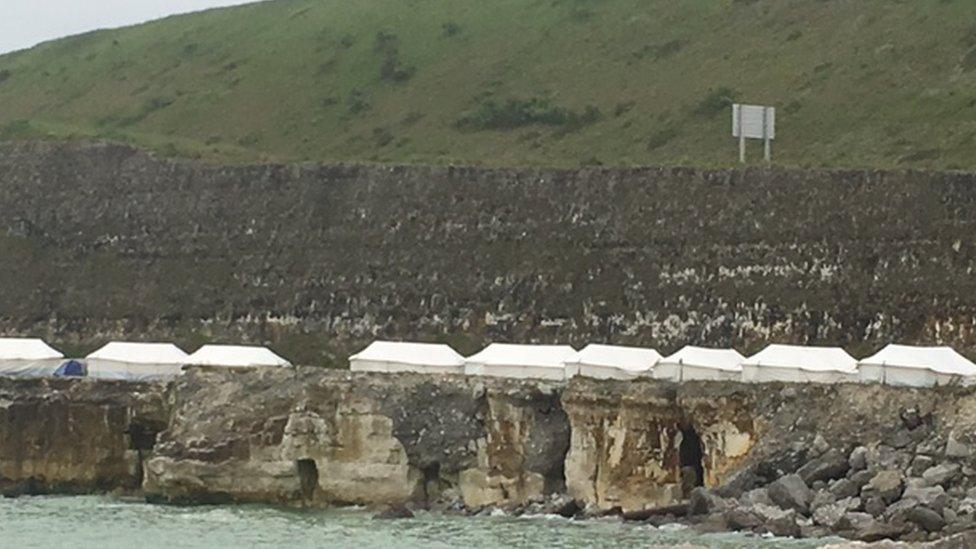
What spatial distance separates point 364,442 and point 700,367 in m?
9.15

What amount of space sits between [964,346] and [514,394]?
16.9 m

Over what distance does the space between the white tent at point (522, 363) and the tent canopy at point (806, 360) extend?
5737 mm

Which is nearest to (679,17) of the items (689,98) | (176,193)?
(689,98)

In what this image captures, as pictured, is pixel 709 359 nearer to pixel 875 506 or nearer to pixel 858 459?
pixel 858 459

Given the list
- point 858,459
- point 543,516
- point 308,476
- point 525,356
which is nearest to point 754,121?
point 525,356

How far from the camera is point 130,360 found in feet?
252

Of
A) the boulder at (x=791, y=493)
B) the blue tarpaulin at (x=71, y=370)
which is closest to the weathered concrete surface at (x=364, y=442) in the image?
the blue tarpaulin at (x=71, y=370)

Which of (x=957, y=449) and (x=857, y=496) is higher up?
(x=957, y=449)

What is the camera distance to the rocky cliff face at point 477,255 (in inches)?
3169

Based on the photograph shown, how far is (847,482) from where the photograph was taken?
5884 centimetres

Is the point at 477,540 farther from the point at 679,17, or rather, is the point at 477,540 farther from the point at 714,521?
the point at 679,17

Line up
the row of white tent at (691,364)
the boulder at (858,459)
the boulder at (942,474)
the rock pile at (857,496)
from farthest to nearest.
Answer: the row of white tent at (691,364), the boulder at (858,459), the boulder at (942,474), the rock pile at (857,496)

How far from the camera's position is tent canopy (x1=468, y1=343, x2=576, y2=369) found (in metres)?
71.9

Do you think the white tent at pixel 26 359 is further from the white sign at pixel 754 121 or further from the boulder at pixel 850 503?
the white sign at pixel 754 121
